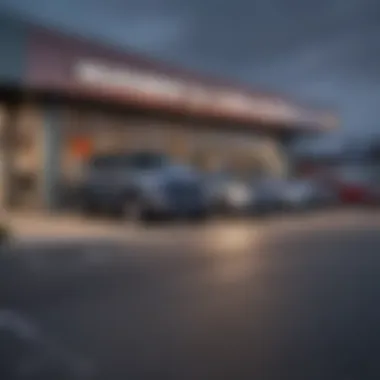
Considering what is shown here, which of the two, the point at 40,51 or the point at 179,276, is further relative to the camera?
the point at 179,276

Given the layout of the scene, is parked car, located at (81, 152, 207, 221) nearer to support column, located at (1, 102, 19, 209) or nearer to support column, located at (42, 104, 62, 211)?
support column, located at (42, 104, 62, 211)

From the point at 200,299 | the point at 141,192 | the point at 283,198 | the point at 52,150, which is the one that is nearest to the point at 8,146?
the point at 52,150

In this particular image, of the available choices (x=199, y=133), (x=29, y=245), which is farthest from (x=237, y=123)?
(x=29, y=245)

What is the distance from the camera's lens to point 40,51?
2.91 metres

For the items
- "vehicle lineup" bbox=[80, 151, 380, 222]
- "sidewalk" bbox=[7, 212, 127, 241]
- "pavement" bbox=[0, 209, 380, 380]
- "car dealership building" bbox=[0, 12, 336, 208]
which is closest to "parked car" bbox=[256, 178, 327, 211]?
"vehicle lineup" bbox=[80, 151, 380, 222]

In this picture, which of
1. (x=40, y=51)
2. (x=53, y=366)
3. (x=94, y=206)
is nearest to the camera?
(x=53, y=366)

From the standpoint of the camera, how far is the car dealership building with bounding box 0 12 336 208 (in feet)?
8.09

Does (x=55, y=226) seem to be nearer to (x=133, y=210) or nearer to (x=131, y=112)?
(x=133, y=210)

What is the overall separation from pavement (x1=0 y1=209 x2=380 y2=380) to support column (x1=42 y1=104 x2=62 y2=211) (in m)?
0.60

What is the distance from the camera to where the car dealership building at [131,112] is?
2.46m

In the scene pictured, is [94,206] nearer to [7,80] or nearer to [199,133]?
[7,80]

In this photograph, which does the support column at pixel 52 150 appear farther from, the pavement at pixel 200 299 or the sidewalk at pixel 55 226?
the pavement at pixel 200 299

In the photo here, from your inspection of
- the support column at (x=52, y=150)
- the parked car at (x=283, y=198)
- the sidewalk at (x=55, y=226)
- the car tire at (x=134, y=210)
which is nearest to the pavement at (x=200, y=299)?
the sidewalk at (x=55, y=226)

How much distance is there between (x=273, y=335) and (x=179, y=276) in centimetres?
173
